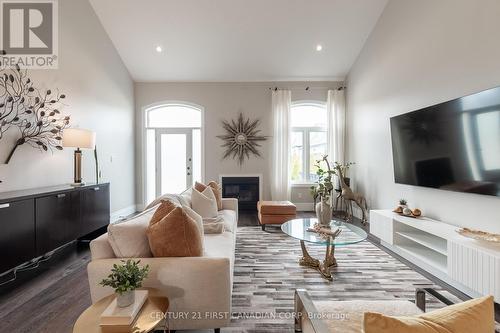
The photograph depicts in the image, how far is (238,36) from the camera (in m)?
4.82

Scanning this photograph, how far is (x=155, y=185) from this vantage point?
6.11 metres

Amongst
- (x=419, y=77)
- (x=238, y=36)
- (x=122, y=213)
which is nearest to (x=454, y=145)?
(x=419, y=77)

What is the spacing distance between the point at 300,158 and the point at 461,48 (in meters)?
3.75

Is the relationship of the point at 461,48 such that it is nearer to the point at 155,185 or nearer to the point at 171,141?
the point at 171,141

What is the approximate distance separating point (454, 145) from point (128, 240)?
3.31 meters

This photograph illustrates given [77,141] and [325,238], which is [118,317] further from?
[77,141]

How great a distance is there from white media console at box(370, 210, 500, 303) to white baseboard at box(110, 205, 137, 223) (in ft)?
15.4

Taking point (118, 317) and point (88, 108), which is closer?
point (118, 317)

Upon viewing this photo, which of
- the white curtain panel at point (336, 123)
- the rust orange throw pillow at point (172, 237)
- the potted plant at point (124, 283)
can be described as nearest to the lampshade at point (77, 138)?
the rust orange throw pillow at point (172, 237)

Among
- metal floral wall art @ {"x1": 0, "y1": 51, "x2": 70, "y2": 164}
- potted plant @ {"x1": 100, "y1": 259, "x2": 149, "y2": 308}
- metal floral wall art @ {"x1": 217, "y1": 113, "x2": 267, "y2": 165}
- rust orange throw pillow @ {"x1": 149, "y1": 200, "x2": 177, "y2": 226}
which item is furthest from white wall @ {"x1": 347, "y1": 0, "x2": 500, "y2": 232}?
metal floral wall art @ {"x1": 0, "y1": 51, "x2": 70, "y2": 164}

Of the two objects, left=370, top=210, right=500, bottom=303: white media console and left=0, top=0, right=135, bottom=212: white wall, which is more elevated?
Result: left=0, top=0, right=135, bottom=212: white wall

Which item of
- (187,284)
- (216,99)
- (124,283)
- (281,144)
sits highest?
(216,99)

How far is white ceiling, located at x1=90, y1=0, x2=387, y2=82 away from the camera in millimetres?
4238

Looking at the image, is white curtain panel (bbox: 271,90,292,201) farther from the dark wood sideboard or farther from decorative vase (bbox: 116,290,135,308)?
decorative vase (bbox: 116,290,135,308)
